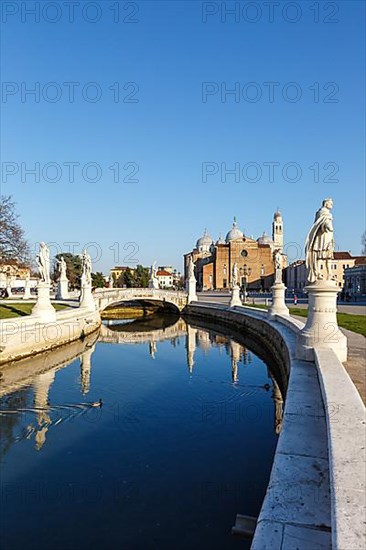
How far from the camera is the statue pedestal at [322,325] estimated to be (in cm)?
749

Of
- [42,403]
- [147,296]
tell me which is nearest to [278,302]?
[42,403]

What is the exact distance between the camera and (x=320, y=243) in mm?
8094

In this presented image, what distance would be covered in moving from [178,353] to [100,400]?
8943 millimetres

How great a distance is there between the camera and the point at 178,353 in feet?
64.8

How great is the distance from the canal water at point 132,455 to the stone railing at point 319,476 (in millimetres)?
988

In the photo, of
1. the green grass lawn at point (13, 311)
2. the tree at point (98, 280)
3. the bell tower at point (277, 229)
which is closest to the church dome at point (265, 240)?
the bell tower at point (277, 229)

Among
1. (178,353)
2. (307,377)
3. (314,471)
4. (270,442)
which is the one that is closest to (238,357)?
(178,353)

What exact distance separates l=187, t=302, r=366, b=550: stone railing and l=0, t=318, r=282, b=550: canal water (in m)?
0.99

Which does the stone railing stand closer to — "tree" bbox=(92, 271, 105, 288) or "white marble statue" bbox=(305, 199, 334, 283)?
"white marble statue" bbox=(305, 199, 334, 283)

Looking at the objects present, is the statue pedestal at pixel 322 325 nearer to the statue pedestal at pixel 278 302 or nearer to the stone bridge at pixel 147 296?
the statue pedestal at pixel 278 302

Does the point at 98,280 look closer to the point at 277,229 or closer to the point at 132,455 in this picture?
the point at 277,229

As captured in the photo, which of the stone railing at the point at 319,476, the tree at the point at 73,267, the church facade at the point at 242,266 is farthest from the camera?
the church facade at the point at 242,266

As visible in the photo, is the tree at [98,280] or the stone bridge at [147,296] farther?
the tree at [98,280]

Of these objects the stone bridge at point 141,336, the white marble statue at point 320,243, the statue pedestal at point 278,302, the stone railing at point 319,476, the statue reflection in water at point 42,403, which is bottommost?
the stone bridge at point 141,336
